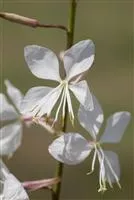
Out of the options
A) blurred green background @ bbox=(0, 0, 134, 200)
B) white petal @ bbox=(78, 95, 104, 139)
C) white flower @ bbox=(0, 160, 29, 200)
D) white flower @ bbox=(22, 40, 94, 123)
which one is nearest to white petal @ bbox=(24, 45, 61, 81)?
white flower @ bbox=(22, 40, 94, 123)

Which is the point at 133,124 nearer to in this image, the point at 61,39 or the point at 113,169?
the point at 61,39

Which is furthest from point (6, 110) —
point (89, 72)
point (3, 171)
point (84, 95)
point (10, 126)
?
point (89, 72)

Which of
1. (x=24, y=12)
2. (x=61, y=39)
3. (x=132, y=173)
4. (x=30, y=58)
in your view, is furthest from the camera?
(x=24, y=12)

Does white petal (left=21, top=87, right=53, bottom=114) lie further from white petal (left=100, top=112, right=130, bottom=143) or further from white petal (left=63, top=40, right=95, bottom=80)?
white petal (left=100, top=112, right=130, bottom=143)

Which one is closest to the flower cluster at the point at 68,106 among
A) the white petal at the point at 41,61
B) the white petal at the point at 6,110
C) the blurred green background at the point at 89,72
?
the white petal at the point at 41,61

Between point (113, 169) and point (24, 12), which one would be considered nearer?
point (113, 169)

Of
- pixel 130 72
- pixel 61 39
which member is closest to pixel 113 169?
pixel 130 72

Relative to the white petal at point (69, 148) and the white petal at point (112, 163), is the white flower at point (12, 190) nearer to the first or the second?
the white petal at point (69, 148)
